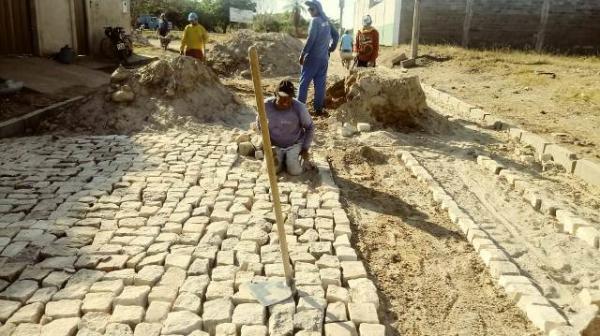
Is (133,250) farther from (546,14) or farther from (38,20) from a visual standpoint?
(546,14)

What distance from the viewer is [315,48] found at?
26.8ft

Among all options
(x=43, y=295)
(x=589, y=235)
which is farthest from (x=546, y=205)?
(x=43, y=295)

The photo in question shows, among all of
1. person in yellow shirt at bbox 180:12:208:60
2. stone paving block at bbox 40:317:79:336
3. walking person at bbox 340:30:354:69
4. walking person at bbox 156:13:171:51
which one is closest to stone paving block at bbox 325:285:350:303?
stone paving block at bbox 40:317:79:336

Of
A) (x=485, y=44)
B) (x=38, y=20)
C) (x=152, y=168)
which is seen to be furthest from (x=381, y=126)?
(x=485, y=44)

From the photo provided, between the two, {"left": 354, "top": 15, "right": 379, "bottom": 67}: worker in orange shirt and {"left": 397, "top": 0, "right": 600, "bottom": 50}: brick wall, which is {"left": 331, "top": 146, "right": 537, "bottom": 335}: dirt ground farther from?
{"left": 397, "top": 0, "right": 600, "bottom": 50}: brick wall

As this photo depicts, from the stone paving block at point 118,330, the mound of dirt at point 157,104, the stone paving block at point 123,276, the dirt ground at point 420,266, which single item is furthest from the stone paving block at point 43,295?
the mound of dirt at point 157,104

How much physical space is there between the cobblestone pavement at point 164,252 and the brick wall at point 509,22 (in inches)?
694

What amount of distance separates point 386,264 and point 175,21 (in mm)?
38065

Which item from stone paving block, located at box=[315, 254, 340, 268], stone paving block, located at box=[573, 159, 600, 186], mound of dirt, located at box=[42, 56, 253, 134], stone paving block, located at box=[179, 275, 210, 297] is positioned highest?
mound of dirt, located at box=[42, 56, 253, 134]

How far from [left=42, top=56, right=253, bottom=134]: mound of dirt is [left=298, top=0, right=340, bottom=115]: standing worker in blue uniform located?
1.16 metres

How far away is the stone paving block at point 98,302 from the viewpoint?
300 centimetres

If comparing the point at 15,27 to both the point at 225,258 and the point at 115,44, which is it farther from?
the point at 225,258

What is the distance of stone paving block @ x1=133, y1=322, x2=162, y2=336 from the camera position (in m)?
2.82

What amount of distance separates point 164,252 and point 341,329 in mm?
1512
